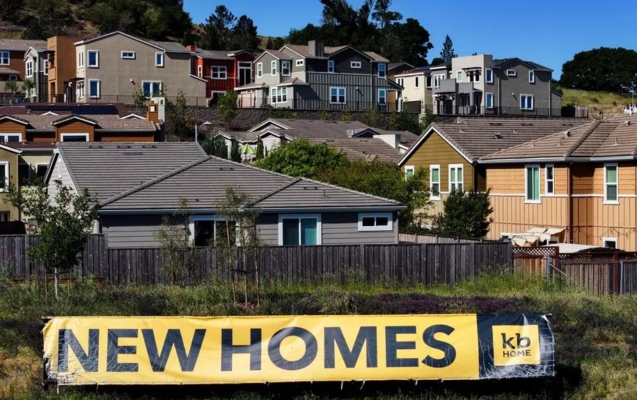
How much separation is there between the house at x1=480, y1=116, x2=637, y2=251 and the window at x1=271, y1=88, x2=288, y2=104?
50.6 metres

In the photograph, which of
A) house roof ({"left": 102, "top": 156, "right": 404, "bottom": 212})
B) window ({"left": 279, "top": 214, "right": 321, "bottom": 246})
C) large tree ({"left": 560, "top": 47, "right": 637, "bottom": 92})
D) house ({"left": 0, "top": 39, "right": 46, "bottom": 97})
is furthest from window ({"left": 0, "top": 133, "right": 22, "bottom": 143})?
large tree ({"left": 560, "top": 47, "right": 637, "bottom": 92})

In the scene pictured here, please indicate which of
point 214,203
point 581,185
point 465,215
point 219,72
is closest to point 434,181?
point 465,215

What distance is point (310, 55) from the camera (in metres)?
95.8

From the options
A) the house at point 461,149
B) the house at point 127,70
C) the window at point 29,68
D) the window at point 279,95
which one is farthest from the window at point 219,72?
the house at point 461,149

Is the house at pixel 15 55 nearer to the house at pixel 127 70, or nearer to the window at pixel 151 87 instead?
the house at pixel 127 70

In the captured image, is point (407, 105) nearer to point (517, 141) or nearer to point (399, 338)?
point (517, 141)

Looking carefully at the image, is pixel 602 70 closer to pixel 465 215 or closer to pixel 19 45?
pixel 19 45

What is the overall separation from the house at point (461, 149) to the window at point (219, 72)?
5500 cm

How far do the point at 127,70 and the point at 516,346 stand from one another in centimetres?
7262

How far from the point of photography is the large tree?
5497 inches

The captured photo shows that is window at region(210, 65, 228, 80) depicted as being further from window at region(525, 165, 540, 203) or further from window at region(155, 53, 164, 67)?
window at region(525, 165, 540, 203)

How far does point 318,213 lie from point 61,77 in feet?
202

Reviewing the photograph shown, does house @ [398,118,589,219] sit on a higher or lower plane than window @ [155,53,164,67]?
lower

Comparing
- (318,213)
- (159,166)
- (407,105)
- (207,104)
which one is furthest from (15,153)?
(407,105)
